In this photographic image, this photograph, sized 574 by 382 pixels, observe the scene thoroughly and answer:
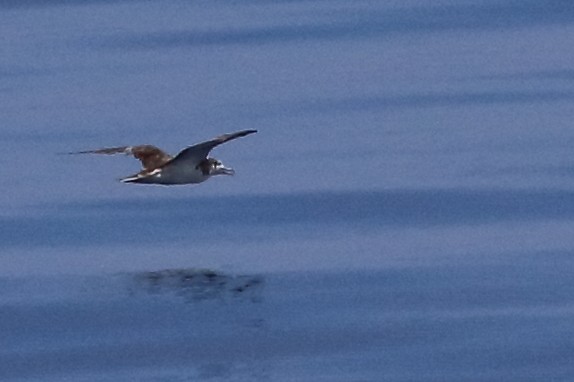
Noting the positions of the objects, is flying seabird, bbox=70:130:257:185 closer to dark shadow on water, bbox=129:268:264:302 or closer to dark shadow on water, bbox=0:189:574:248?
dark shadow on water, bbox=0:189:574:248

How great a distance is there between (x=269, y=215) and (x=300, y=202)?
403 mm

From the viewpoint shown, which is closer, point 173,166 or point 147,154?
point 173,166

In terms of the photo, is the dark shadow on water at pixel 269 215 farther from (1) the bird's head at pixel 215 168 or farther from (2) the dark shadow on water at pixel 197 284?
(2) the dark shadow on water at pixel 197 284

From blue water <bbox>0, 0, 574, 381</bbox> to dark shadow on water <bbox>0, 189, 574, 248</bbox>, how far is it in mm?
28

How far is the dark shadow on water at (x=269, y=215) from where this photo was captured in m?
15.7

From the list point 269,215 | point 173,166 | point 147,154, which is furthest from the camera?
point 269,215

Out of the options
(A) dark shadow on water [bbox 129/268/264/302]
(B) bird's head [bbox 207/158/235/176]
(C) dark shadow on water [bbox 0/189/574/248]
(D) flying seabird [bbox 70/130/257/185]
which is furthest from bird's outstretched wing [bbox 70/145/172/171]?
(A) dark shadow on water [bbox 129/268/264/302]

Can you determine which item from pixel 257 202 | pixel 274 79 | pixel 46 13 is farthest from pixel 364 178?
pixel 46 13

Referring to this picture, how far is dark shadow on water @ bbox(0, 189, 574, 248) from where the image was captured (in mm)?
15680

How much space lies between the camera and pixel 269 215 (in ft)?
53.2

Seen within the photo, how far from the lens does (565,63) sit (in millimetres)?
21203

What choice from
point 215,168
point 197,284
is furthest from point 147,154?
point 197,284

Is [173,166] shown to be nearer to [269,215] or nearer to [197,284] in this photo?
[269,215]

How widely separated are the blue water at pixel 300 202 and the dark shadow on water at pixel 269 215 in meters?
0.03
